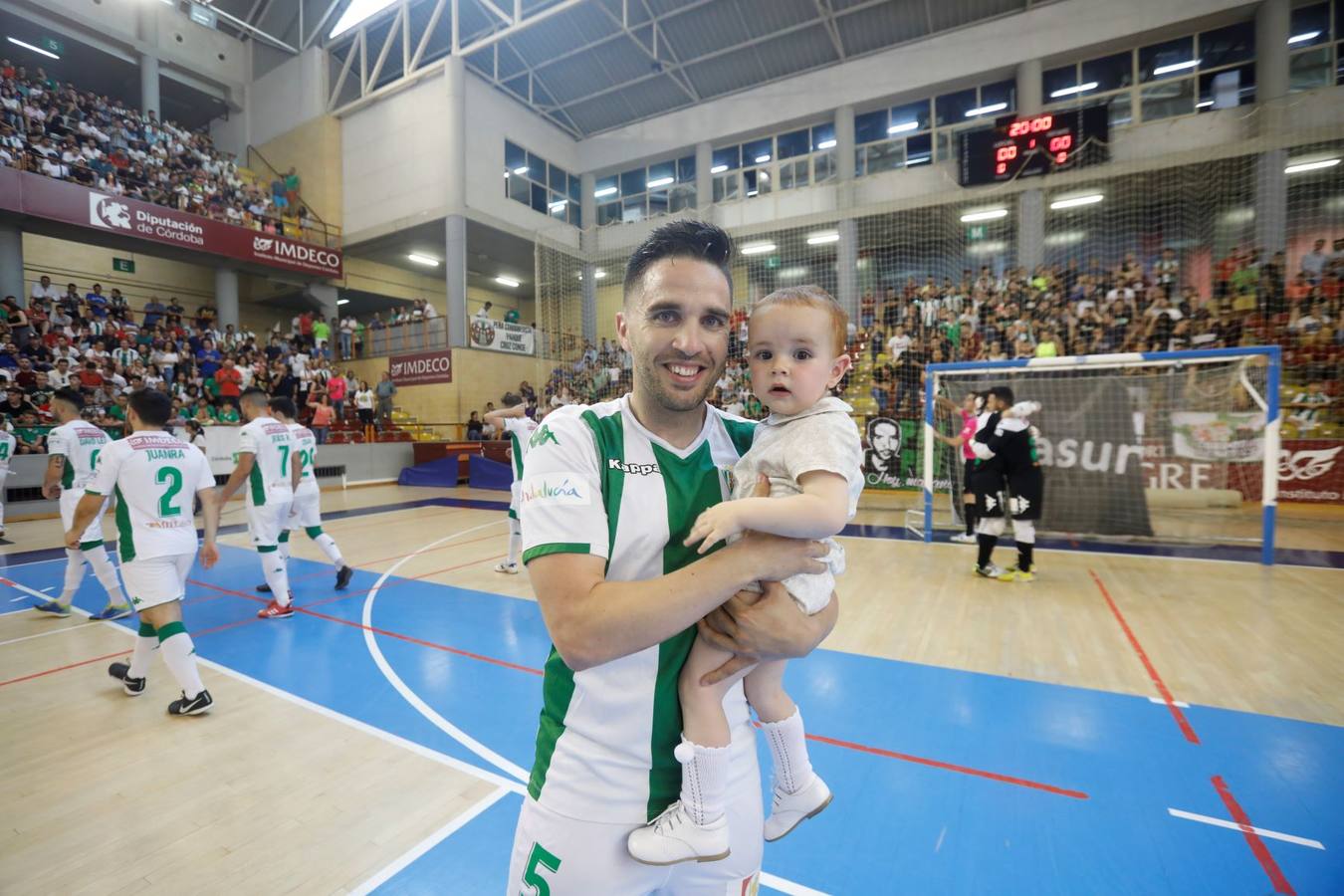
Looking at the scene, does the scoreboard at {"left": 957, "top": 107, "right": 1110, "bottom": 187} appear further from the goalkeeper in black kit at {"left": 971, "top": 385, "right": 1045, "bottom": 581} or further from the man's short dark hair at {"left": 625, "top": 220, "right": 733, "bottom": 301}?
the man's short dark hair at {"left": 625, "top": 220, "right": 733, "bottom": 301}

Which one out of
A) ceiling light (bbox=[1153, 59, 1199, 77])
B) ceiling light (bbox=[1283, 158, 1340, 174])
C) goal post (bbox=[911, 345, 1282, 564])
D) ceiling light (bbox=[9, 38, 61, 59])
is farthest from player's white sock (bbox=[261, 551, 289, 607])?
ceiling light (bbox=[9, 38, 61, 59])

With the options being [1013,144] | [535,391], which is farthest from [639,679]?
[535,391]

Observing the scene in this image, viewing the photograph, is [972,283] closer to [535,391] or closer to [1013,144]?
[1013,144]

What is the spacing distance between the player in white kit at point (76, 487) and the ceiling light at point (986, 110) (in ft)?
71.2

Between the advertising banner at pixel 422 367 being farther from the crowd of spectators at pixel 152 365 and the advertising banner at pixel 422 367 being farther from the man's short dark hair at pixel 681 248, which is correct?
the man's short dark hair at pixel 681 248

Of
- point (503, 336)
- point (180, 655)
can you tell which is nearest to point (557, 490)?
point (180, 655)

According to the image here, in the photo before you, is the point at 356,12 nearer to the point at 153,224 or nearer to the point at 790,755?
the point at 153,224

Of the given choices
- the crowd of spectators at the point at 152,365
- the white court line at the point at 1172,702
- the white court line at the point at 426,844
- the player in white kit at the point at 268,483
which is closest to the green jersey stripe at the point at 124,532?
the player in white kit at the point at 268,483

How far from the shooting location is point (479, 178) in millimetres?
20219

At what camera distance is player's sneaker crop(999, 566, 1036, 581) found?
667 cm

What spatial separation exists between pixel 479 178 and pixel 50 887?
21.4 m

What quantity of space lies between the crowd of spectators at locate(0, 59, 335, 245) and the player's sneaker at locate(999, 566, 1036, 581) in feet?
75.3

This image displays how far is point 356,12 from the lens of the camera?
67.9 feet

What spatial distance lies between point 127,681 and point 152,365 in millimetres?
15941
